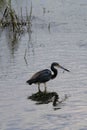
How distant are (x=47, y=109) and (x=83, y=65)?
4746 mm

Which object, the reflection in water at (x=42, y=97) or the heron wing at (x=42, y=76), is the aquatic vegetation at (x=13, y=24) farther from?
the reflection in water at (x=42, y=97)

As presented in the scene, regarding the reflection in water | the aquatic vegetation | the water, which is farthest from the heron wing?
the aquatic vegetation

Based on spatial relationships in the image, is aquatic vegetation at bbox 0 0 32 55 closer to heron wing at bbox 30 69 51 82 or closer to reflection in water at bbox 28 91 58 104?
heron wing at bbox 30 69 51 82

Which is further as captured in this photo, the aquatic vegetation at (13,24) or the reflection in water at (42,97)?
the aquatic vegetation at (13,24)

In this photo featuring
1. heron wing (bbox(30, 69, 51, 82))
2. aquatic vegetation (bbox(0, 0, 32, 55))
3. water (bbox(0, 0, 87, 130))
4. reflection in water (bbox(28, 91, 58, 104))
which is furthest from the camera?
aquatic vegetation (bbox(0, 0, 32, 55))

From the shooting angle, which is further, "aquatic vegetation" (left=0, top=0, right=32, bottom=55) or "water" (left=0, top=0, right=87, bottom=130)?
"aquatic vegetation" (left=0, top=0, right=32, bottom=55)

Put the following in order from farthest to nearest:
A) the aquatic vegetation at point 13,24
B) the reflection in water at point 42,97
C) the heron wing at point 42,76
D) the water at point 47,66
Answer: the aquatic vegetation at point 13,24 < the heron wing at point 42,76 < the reflection in water at point 42,97 < the water at point 47,66

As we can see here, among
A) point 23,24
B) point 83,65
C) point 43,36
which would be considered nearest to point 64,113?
point 83,65

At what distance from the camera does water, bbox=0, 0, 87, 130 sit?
1272cm

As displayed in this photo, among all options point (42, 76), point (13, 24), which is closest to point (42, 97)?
point (42, 76)

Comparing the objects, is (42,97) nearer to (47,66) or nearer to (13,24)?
(47,66)

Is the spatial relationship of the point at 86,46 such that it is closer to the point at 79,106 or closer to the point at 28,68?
the point at 28,68

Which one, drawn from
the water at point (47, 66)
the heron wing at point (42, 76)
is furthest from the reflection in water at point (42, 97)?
the heron wing at point (42, 76)

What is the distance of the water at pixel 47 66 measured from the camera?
12.7m
